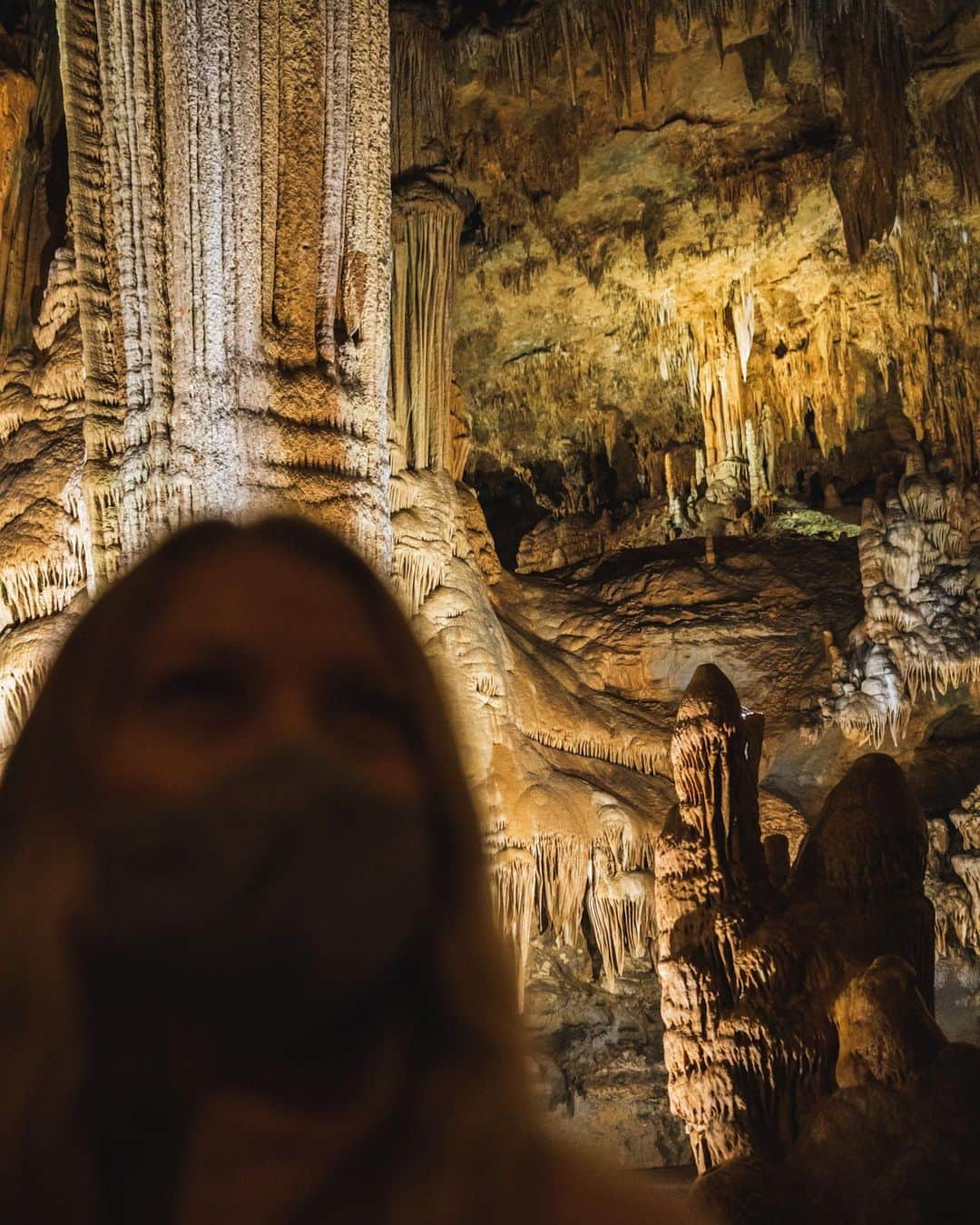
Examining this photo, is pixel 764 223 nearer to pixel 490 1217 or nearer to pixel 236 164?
pixel 236 164

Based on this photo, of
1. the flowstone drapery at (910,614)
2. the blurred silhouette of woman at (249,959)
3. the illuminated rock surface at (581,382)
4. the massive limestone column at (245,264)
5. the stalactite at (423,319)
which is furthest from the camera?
the flowstone drapery at (910,614)

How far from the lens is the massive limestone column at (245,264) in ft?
18.3

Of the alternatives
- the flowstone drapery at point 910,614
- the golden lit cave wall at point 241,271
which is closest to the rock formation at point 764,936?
the golden lit cave wall at point 241,271

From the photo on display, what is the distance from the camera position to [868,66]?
8758 millimetres

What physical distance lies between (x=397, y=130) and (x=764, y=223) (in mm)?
3198

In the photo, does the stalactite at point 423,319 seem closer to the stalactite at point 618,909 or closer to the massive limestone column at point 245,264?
the massive limestone column at point 245,264

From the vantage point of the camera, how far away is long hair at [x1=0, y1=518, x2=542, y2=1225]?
1.99 feet

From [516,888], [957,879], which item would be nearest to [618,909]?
[516,888]

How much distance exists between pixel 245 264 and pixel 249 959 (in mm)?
5340

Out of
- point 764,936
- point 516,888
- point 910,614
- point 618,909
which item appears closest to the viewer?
point 764,936

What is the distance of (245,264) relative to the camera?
222 inches

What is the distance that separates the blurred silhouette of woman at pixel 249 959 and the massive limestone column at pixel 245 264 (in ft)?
15.9

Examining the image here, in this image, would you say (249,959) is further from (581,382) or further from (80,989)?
(581,382)

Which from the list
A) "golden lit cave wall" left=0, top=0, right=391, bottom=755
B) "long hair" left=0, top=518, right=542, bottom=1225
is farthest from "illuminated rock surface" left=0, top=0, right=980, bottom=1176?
"long hair" left=0, top=518, right=542, bottom=1225
